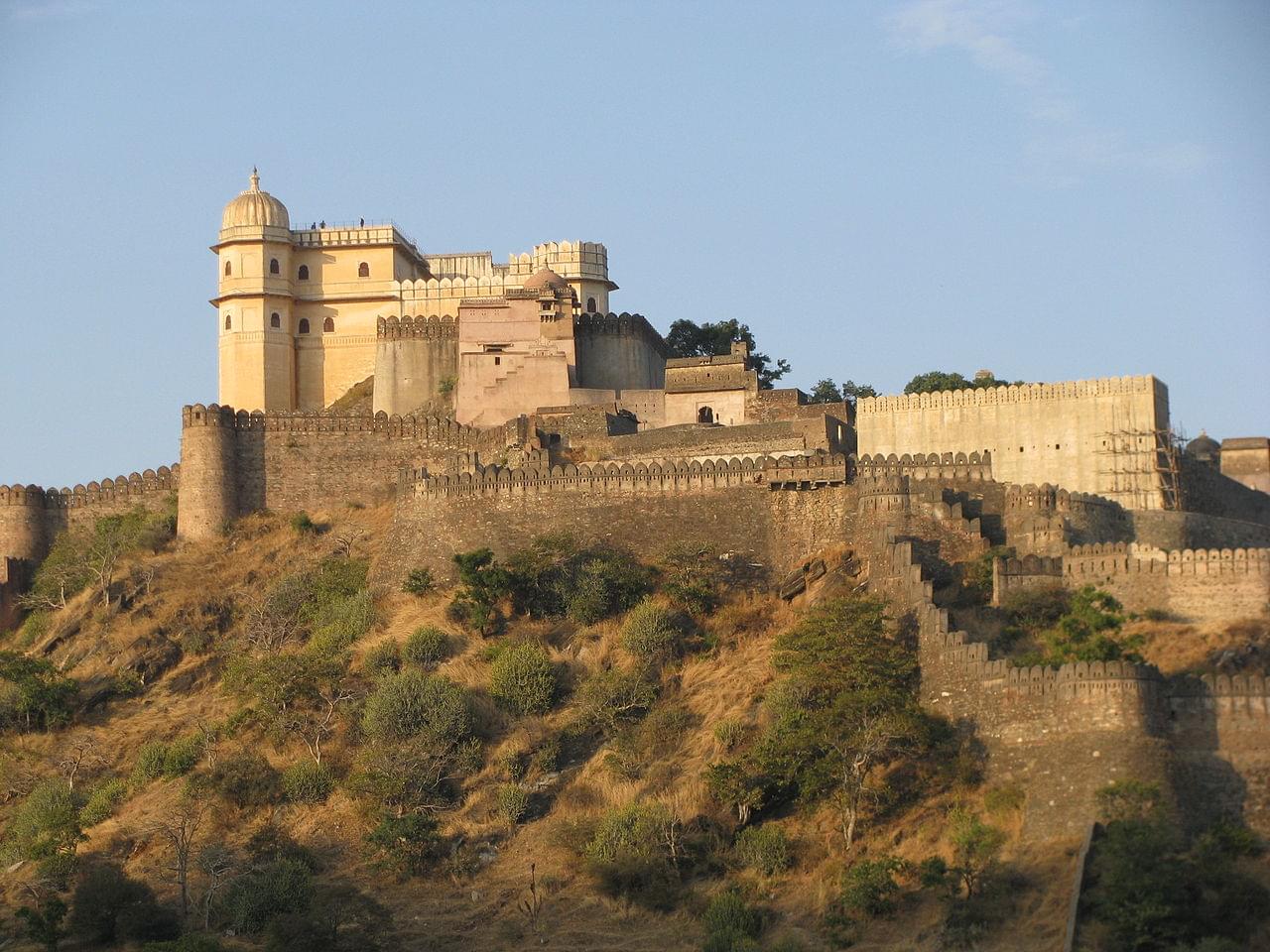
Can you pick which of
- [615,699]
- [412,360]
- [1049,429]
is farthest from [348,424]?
[1049,429]

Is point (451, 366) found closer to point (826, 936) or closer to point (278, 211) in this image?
point (278, 211)

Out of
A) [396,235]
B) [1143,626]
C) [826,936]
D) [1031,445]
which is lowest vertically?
[826,936]

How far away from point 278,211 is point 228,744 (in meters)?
20.8

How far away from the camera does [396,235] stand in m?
66.2

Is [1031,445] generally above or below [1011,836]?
above

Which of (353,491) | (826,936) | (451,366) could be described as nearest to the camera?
(826,936)

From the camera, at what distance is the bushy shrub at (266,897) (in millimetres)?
41688

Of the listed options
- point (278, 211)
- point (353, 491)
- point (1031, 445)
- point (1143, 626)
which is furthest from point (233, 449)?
point (1143, 626)

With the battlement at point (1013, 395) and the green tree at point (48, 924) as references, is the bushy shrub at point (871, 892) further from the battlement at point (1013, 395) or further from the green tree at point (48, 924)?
the battlement at point (1013, 395)

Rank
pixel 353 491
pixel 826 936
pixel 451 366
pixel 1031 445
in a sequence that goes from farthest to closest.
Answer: pixel 451 366 → pixel 353 491 → pixel 1031 445 → pixel 826 936

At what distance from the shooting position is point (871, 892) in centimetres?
3916

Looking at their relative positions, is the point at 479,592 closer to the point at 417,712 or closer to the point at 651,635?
the point at 651,635

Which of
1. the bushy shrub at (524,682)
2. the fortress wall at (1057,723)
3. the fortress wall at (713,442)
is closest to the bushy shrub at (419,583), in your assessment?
the bushy shrub at (524,682)

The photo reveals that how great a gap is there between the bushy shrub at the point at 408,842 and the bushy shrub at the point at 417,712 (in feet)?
8.07
